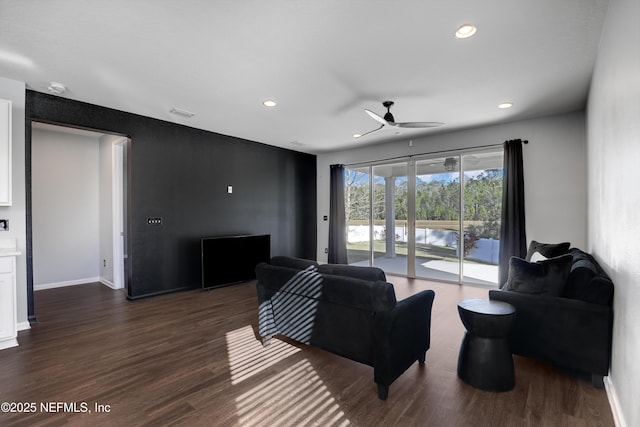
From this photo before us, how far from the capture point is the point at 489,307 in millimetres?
2359

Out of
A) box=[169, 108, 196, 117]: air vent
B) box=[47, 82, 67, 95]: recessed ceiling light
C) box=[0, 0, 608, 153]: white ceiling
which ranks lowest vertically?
box=[47, 82, 67, 95]: recessed ceiling light

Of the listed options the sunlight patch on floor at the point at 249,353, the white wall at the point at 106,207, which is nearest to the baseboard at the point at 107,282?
the white wall at the point at 106,207

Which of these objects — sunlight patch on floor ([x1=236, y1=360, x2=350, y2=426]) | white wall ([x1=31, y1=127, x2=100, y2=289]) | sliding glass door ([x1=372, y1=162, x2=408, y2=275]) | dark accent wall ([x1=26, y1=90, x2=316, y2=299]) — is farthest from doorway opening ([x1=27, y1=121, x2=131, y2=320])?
sliding glass door ([x1=372, y1=162, x2=408, y2=275])

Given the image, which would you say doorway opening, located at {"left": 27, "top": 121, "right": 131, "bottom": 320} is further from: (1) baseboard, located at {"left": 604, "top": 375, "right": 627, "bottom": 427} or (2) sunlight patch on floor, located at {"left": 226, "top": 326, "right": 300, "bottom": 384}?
(1) baseboard, located at {"left": 604, "top": 375, "right": 627, "bottom": 427}

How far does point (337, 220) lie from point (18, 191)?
17.6 feet

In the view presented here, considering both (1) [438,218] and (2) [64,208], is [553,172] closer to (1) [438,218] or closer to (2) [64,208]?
(1) [438,218]

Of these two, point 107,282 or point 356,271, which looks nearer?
point 356,271

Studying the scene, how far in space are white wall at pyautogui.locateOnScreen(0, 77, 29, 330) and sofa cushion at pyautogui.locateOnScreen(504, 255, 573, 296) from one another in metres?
5.01

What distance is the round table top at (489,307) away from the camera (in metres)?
2.27

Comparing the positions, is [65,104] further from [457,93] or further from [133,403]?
[457,93]

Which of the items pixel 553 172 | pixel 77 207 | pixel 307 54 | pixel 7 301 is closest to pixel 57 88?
pixel 7 301

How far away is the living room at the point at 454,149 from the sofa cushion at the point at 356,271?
146 cm

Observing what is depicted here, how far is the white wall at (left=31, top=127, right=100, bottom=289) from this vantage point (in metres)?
5.11

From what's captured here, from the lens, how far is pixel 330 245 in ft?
23.7
